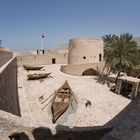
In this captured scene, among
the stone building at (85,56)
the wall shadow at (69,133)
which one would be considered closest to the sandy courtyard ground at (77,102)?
the stone building at (85,56)

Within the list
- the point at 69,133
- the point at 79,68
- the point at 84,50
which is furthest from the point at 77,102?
the point at 84,50

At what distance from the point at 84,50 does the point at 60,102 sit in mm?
14615

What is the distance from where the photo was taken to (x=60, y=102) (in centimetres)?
1672

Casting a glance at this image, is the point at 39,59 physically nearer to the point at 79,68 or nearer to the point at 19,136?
the point at 79,68

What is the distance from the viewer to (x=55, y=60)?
3938cm

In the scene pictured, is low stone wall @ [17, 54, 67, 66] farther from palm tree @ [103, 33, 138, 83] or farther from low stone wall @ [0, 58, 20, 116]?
low stone wall @ [0, 58, 20, 116]

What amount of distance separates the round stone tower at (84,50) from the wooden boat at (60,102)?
10.8m

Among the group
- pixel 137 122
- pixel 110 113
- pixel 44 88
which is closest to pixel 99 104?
pixel 110 113

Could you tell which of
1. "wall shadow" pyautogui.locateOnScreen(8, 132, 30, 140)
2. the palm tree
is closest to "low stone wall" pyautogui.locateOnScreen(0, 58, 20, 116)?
"wall shadow" pyautogui.locateOnScreen(8, 132, 30, 140)

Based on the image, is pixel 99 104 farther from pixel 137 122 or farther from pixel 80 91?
pixel 137 122

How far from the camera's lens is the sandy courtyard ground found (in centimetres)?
1494

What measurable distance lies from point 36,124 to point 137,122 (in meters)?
3.36

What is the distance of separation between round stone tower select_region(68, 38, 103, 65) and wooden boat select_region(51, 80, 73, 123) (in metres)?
10.8

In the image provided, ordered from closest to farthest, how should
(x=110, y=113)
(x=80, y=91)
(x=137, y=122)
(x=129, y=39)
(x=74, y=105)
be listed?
(x=137, y=122), (x=110, y=113), (x=74, y=105), (x=80, y=91), (x=129, y=39)
